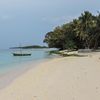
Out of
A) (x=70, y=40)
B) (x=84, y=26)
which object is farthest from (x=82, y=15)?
(x=70, y=40)

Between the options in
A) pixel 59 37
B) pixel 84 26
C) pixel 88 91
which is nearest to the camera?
pixel 88 91

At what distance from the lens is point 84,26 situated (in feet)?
240

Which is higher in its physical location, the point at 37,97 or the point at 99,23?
the point at 99,23

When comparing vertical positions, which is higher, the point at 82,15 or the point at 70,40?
the point at 82,15

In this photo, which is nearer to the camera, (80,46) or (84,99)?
(84,99)

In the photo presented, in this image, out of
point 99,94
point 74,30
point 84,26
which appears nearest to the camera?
point 99,94

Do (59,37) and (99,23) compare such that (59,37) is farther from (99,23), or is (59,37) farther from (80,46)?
(99,23)

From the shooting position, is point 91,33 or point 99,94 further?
point 91,33

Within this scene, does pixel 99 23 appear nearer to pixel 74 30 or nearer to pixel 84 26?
pixel 84 26

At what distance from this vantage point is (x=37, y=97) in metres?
10.1

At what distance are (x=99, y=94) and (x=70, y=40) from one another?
7070cm

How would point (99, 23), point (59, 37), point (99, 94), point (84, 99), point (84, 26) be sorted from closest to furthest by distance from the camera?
point (84, 99)
point (99, 94)
point (99, 23)
point (84, 26)
point (59, 37)

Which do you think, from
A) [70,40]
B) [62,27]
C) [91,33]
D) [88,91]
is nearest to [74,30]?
[70,40]

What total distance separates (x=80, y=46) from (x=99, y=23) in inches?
616
